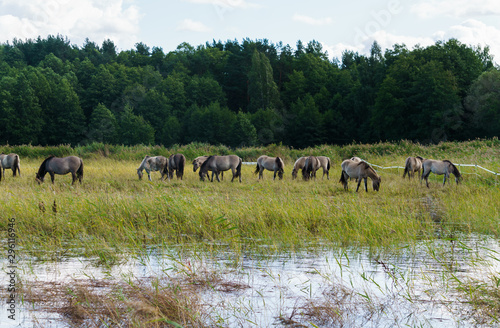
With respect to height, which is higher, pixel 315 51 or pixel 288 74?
pixel 315 51

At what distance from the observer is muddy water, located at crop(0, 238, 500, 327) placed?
15.5 ft

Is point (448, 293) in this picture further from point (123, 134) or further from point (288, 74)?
point (288, 74)

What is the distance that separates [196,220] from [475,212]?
6391 mm

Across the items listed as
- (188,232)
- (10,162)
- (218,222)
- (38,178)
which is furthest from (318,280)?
(10,162)

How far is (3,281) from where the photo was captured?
593 cm

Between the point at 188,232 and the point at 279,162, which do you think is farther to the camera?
the point at 279,162

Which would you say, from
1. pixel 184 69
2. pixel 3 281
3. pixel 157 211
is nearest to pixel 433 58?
pixel 184 69

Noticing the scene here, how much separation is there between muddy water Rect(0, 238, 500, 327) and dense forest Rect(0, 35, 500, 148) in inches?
2099

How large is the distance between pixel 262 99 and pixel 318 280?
8109 centimetres

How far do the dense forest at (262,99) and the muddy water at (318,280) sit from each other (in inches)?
2099

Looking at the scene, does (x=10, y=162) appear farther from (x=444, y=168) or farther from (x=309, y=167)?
(x=444, y=168)

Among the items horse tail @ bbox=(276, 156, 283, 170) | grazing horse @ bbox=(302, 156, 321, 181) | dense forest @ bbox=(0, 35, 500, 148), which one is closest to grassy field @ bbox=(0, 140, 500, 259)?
grazing horse @ bbox=(302, 156, 321, 181)

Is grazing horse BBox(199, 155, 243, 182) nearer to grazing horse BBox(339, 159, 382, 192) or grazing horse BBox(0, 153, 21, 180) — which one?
grazing horse BBox(339, 159, 382, 192)

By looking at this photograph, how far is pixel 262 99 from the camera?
86000mm
